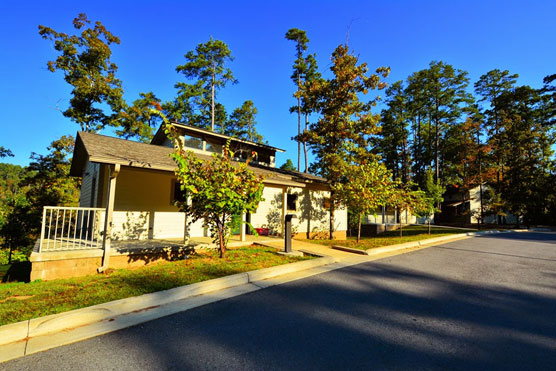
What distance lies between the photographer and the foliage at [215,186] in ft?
19.4

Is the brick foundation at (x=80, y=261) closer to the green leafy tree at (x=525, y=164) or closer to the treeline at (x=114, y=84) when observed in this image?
the treeline at (x=114, y=84)

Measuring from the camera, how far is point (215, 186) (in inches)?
238

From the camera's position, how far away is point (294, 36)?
25.8 m

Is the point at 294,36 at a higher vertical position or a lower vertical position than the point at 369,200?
higher

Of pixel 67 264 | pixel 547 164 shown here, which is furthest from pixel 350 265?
pixel 547 164

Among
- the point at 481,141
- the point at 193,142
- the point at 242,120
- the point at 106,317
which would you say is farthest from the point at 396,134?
the point at 106,317

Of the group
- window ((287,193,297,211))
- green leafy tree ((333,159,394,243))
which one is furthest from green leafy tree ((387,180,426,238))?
window ((287,193,297,211))

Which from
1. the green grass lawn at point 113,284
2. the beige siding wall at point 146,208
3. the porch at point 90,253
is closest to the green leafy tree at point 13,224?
the beige siding wall at point 146,208

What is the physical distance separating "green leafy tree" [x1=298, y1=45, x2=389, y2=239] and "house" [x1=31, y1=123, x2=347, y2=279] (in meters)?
2.00

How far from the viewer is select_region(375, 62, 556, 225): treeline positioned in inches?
920

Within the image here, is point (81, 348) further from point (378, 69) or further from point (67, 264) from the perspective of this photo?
point (378, 69)

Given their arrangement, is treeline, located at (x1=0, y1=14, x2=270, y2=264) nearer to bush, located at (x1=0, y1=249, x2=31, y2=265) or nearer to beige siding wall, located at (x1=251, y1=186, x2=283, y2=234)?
bush, located at (x1=0, y1=249, x2=31, y2=265)

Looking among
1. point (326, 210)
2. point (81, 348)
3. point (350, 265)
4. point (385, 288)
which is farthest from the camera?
point (326, 210)

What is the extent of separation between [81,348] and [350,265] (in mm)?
5758
